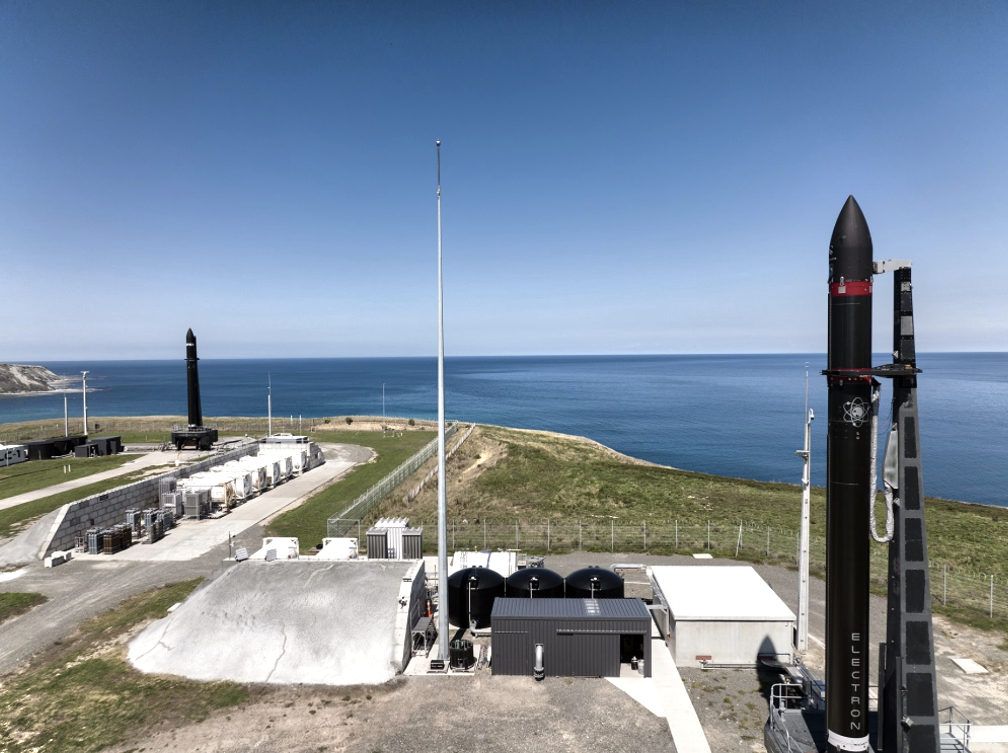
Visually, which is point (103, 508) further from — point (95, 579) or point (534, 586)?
point (534, 586)

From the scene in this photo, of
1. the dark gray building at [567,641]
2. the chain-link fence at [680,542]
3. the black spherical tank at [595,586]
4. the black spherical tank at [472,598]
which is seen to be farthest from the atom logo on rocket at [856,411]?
the chain-link fence at [680,542]

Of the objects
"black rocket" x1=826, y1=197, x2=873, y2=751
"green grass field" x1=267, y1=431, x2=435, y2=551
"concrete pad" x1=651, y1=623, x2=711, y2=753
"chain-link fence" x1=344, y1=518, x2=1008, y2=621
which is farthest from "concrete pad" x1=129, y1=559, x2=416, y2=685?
"black rocket" x1=826, y1=197, x2=873, y2=751

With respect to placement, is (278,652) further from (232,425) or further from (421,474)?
(232,425)

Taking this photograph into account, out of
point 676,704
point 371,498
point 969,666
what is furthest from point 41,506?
point 969,666

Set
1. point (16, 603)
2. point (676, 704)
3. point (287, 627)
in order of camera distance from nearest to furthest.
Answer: point (676, 704), point (287, 627), point (16, 603)

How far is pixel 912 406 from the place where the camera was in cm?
1319

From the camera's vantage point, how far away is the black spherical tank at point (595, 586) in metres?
23.1

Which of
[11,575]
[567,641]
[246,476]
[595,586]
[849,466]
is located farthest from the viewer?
[246,476]

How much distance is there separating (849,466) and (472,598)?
51.7ft

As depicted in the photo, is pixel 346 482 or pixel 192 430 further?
pixel 192 430

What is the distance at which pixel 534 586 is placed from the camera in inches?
912

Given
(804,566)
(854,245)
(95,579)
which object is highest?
(854,245)

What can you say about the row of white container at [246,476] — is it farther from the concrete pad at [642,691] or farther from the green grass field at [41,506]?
the concrete pad at [642,691]

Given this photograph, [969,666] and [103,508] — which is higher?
[103,508]
